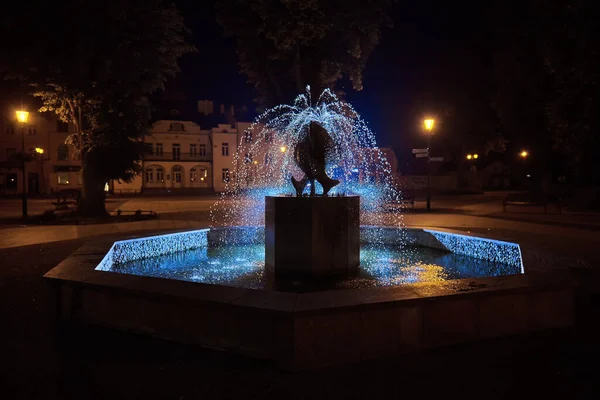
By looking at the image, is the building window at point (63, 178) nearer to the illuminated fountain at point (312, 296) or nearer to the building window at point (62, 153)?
the building window at point (62, 153)

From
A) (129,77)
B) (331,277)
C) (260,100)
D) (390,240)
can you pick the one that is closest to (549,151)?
(260,100)

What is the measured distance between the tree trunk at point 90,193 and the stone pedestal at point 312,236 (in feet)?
51.0

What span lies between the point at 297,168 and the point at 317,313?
7.15m

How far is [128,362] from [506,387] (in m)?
3.69

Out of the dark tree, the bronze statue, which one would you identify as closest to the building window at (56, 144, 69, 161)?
the dark tree

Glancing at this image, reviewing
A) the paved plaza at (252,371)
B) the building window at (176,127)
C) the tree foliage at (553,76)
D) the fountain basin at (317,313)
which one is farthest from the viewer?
the building window at (176,127)

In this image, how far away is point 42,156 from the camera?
174 ft

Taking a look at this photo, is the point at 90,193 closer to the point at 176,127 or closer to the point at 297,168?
the point at 297,168

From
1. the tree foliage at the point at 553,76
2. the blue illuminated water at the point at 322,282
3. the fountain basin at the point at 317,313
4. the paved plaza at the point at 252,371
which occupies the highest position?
the tree foliage at the point at 553,76

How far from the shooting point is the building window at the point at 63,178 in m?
54.4

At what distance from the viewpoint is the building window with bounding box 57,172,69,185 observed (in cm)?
5441

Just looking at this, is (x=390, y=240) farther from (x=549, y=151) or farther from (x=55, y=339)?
(x=549, y=151)

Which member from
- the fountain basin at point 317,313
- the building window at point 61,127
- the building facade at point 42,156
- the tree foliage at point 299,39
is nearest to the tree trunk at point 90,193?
the tree foliage at point 299,39

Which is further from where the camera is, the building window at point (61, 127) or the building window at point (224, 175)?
the building window at point (224, 175)
